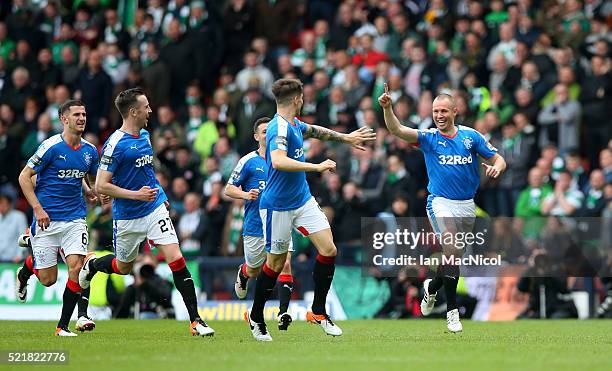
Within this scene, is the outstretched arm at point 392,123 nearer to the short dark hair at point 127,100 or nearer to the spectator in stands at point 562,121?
the short dark hair at point 127,100

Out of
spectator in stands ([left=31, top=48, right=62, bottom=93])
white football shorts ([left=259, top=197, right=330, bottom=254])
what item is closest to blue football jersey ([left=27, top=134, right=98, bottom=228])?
white football shorts ([left=259, top=197, right=330, bottom=254])

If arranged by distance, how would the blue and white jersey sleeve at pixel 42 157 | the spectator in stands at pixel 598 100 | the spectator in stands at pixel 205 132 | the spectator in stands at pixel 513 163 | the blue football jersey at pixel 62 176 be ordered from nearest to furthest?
the blue and white jersey sleeve at pixel 42 157, the blue football jersey at pixel 62 176, the spectator in stands at pixel 513 163, the spectator in stands at pixel 598 100, the spectator in stands at pixel 205 132

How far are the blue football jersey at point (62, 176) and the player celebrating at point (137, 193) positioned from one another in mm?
1022

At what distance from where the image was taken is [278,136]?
12461 mm

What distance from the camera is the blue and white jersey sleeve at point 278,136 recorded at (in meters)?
12.4

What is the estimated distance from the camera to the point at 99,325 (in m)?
17.3

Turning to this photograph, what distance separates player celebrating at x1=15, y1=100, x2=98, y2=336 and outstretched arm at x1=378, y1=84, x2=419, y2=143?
3.77 metres

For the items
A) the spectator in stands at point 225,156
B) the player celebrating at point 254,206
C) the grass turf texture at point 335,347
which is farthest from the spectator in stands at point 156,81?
the player celebrating at point 254,206

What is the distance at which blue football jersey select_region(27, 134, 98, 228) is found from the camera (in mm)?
14344

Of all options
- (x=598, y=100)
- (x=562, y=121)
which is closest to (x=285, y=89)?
(x=562, y=121)

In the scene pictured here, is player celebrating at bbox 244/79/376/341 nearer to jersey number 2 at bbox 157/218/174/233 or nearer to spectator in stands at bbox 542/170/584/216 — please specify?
jersey number 2 at bbox 157/218/174/233

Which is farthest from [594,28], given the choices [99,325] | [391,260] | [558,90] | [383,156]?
[99,325]

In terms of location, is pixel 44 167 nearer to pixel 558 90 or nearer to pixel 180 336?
pixel 180 336

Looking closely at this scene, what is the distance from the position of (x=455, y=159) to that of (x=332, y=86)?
32.0 ft
